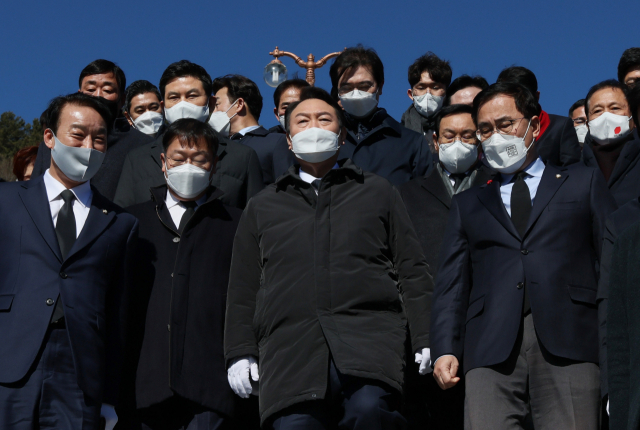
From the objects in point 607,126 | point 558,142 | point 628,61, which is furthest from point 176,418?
point 628,61

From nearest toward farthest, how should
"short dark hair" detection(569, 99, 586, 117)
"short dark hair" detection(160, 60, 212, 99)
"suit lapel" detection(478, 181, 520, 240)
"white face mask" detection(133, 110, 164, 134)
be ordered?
1. "suit lapel" detection(478, 181, 520, 240)
2. "short dark hair" detection(160, 60, 212, 99)
3. "white face mask" detection(133, 110, 164, 134)
4. "short dark hair" detection(569, 99, 586, 117)

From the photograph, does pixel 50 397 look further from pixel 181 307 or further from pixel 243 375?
pixel 243 375

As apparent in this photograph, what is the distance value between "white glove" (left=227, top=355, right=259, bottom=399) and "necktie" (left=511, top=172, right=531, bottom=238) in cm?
170

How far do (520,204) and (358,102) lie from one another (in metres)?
2.38

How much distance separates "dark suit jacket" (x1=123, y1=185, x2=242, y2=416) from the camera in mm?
4844

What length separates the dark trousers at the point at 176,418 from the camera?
4.82m

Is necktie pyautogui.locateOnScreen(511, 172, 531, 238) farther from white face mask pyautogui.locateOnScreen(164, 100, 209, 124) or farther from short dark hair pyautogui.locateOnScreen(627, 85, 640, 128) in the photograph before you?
white face mask pyautogui.locateOnScreen(164, 100, 209, 124)

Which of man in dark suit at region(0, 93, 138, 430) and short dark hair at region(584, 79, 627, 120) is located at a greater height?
short dark hair at region(584, 79, 627, 120)

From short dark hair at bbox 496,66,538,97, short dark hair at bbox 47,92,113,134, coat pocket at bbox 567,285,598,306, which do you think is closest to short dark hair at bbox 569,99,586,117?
short dark hair at bbox 496,66,538,97

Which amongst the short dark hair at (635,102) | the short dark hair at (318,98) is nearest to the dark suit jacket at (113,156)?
the short dark hair at (318,98)

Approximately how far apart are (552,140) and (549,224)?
2399mm

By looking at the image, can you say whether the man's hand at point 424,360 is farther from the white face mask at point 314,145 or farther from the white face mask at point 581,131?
the white face mask at point 581,131

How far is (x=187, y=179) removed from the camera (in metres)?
5.30

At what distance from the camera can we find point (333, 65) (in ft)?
23.3
